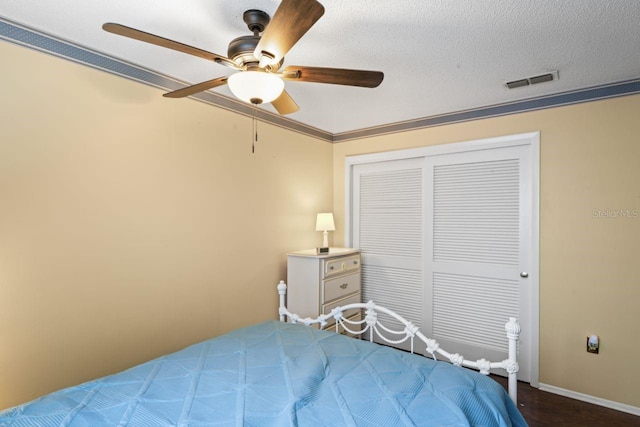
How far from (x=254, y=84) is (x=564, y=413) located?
3035 mm

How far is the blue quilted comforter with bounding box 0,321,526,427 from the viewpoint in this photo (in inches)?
46.6

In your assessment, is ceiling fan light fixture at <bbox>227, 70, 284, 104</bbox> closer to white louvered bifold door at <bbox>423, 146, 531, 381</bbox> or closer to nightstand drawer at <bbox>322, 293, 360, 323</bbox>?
nightstand drawer at <bbox>322, 293, 360, 323</bbox>

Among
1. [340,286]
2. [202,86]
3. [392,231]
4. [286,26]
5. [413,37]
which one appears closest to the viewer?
[286,26]

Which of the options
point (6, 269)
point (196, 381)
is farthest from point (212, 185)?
point (196, 381)

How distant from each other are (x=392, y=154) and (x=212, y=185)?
1.91 meters

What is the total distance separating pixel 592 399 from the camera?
2547 millimetres

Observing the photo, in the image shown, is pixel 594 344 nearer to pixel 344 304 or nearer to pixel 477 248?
pixel 477 248

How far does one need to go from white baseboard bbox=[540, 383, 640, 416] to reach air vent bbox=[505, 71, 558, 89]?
2.38 metres

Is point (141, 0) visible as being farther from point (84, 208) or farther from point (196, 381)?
point (196, 381)

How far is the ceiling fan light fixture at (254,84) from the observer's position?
1.47 metres

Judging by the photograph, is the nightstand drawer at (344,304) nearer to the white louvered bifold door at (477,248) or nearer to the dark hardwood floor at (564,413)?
the white louvered bifold door at (477,248)

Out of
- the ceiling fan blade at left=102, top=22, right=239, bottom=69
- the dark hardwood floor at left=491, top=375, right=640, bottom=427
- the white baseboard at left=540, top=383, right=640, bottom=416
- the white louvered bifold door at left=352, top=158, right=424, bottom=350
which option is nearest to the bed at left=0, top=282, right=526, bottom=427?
the dark hardwood floor at left=491, top=375, right=640, bottom=427

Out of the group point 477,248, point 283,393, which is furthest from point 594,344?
point 283,393

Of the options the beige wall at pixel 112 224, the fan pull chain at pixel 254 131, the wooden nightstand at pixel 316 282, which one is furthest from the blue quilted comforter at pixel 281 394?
the fan pull chain at pixel 254 131
